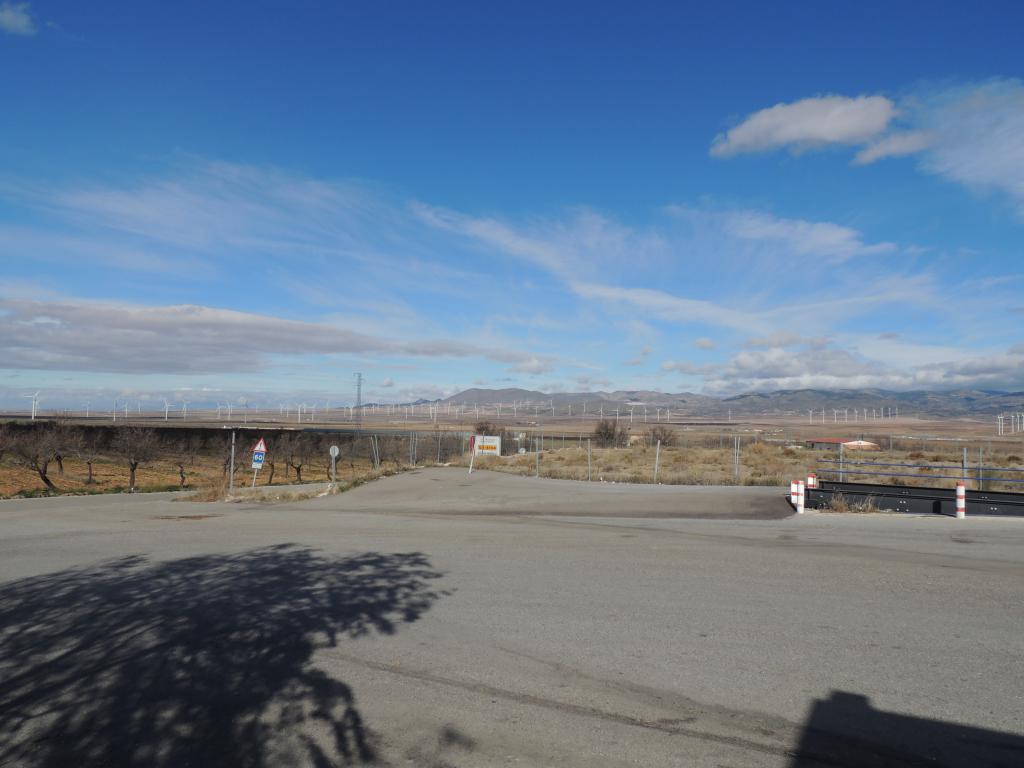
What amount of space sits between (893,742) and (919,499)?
18632 mm

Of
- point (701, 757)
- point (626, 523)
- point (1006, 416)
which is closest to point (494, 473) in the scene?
point (626, 523)

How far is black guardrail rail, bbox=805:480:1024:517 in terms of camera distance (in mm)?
19688

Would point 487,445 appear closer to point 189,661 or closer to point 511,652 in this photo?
point 511,652

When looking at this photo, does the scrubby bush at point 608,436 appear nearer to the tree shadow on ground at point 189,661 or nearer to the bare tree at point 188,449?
the bare tree at point 188,449

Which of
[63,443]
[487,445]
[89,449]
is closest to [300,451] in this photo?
[63,443]

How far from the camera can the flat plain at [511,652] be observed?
4906mm

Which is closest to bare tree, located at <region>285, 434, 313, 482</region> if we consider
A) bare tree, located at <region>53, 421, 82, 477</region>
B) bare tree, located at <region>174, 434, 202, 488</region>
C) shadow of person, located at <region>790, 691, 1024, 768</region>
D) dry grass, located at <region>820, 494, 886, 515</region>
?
bare tree, located at <region>174, 434, 202, 488</region>

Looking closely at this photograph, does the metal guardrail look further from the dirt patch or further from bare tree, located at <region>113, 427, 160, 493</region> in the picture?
bare tree, located at <region>113, 427, 160, 493</region>

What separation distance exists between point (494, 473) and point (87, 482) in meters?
21.9

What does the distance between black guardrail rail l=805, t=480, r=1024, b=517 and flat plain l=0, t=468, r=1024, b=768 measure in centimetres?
630

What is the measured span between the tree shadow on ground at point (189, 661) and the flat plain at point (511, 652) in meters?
0.03

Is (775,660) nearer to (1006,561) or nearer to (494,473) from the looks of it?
(1006,561)

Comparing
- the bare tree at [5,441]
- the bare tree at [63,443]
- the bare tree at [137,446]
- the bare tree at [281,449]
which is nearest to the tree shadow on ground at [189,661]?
the bare tree at [137,446]

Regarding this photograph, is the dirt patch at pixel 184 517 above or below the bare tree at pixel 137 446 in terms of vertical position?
below
